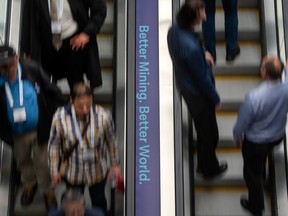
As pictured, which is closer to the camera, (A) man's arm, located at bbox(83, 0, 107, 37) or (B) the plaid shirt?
(B) the plaid shirt

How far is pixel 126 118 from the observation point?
573cm

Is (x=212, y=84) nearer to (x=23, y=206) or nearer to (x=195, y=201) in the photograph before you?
(x=195, y=201)

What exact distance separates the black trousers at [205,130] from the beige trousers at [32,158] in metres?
1.31

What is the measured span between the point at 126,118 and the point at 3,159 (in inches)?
47.6

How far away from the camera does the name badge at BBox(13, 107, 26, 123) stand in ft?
Answer: 15.9

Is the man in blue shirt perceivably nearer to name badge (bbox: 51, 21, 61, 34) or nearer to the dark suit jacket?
the dark suit jacket

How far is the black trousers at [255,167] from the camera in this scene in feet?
16.4

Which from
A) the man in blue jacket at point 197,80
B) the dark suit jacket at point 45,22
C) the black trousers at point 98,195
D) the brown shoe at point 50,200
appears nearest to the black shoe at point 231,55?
the man in blue jacket at point 197,80

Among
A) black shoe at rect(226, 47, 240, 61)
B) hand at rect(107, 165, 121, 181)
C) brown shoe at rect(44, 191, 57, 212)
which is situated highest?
black shoe at rect(226, 47, 240, 61)

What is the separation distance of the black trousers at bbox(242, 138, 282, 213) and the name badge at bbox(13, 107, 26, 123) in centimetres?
186

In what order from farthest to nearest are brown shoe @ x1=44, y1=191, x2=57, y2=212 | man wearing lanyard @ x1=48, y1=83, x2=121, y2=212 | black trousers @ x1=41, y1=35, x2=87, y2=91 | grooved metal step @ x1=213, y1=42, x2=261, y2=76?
grooved metal step @ x1=213, y1=42, x2=261, y2=76, black trousers @ x1=41, y1=35, x2=87, y2=91, brown shoe @ x1=44, y1=191, x2=57, y2=212, man wearing lanyard @ x1=48, y1=83, x2=121, y2=212

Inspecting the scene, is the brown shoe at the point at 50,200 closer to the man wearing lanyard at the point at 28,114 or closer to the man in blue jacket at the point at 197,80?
the man wearing lanyard at the point at 28,114

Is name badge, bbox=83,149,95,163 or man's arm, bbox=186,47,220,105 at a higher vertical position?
man's arm, bbox=186,47,220,105

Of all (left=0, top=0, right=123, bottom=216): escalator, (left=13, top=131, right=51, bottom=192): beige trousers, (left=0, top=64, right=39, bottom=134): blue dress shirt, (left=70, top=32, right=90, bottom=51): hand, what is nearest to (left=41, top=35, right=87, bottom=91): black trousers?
(left=70, top=32, right=90, bottom=51): hand
